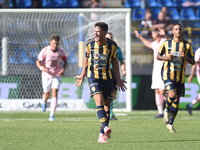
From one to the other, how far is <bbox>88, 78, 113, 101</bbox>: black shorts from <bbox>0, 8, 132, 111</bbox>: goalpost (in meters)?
6.45

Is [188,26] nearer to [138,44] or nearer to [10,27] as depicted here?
[138,44]

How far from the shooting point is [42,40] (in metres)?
12.6

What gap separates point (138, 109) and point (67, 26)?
3.40 meters

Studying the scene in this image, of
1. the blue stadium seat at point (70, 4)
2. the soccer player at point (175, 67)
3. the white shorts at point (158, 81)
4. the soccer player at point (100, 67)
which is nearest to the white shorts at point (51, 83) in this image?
the white shorts at point (158, 81)

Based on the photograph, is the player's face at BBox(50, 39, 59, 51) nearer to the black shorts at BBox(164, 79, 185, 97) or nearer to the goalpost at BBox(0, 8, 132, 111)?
the goalpost at BBox(0, 8, 132, 111)

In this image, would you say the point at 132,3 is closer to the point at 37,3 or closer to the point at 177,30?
the point at 37,3

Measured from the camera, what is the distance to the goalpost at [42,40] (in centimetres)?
1223

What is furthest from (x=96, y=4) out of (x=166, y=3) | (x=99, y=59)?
(x=99, y=59)

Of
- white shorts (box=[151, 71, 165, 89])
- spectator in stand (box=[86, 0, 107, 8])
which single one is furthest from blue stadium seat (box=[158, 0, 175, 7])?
white shorts (box=[151, 71, 165, 89])

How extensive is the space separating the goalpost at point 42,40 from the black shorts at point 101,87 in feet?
21.2

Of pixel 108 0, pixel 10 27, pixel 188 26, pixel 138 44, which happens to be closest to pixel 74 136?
pixel 10 27

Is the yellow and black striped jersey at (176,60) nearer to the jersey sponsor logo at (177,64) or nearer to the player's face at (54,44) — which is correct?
the jersey sponsor logo at (177,64)

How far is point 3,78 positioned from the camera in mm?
12312

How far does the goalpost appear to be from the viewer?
12.2 m
